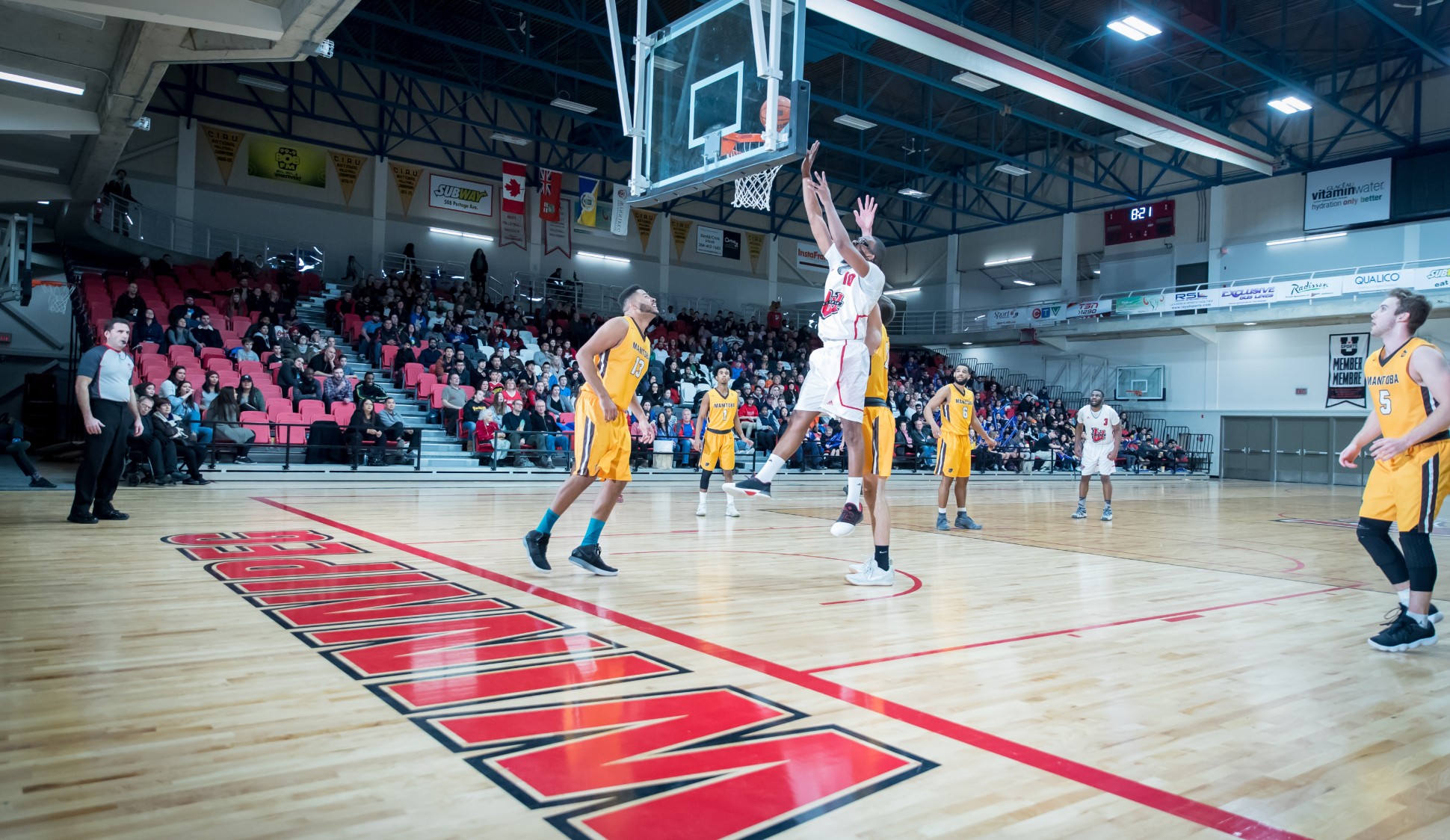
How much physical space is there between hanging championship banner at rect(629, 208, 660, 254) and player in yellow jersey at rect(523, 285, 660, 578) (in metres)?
25.4

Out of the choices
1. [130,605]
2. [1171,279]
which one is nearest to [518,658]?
[130,605]

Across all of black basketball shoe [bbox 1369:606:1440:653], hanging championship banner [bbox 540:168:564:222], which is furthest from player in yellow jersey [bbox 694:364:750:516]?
hanging championship banner [bbox 540:168:564:222]

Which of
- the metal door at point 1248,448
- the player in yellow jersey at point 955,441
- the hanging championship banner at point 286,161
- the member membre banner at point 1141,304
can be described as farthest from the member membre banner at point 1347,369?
the hanging championship banner at point 286,161

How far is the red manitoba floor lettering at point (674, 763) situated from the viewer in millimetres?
2096

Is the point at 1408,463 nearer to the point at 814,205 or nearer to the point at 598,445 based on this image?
the point at 814,205

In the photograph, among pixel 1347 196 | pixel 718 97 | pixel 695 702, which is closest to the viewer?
Answer: pixel 695 702

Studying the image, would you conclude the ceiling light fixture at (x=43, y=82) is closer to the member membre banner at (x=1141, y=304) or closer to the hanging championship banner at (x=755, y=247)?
the hanging championship banner at (x=755, y=247)

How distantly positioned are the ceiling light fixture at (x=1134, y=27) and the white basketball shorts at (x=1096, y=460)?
9.90 meters

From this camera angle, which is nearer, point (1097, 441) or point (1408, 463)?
point (1408, 463)

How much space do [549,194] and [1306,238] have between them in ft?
74.2

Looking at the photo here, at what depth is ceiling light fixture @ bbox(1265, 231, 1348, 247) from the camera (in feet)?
83.8

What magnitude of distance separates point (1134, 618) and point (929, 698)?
2.17m

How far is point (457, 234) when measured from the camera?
26578 millimetres

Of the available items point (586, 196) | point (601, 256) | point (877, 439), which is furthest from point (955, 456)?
point (601, 256)
